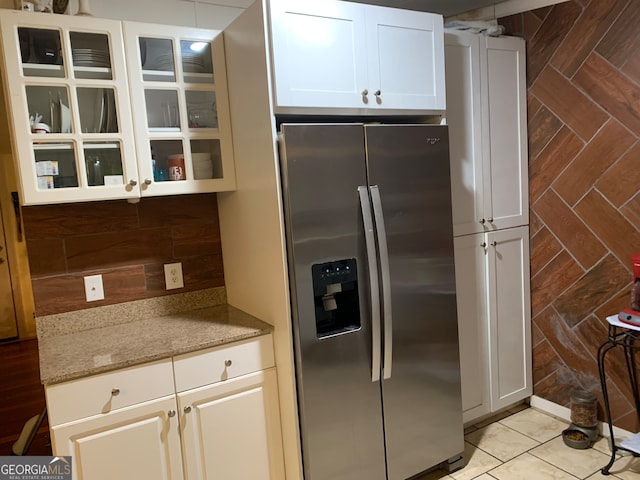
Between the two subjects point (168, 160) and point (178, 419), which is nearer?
point (178, 419)

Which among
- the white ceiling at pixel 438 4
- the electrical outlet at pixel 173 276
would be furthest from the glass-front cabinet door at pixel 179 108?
the white ceiling at pixel 438 4

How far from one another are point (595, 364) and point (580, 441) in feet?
1.33

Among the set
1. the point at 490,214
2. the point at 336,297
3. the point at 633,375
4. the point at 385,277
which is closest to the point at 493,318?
the point at 490,214

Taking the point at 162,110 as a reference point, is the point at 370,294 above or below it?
below

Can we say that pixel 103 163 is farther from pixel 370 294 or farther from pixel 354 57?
pixel 370 294

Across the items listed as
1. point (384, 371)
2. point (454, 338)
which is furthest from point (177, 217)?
point (454, 338)

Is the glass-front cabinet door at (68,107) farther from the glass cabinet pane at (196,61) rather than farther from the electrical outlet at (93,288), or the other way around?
the electrical outlet at (93,288)

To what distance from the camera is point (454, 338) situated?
93.3 inches

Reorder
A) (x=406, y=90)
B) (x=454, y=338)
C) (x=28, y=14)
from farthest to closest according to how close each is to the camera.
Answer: (x=454, y=338), (x=406, y=90), (x=28, y=14)

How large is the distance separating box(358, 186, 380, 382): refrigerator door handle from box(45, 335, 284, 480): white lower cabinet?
438mm

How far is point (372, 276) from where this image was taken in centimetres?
206

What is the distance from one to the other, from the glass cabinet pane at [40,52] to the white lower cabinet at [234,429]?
1354mm

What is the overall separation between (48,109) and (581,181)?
253 cm

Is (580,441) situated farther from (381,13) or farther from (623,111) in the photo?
(381,13)
